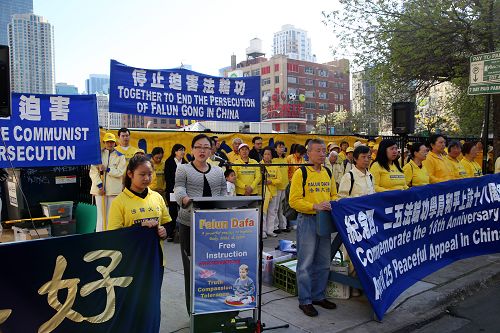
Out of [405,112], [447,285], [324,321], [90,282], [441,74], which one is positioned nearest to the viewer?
[90,282]

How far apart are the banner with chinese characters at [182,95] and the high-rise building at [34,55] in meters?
52.6

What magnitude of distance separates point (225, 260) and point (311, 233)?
1.37 m

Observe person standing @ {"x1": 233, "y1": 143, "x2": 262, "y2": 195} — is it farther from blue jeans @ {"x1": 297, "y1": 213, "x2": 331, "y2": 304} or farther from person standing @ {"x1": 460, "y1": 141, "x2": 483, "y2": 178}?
person standing @ {"x1": 460, "y1": 141, "x2": 483, "y2": 178}

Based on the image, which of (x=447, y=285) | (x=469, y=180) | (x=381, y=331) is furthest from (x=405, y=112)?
(x=381, y=331)

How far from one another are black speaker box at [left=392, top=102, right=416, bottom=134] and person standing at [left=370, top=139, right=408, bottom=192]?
300 centimetres

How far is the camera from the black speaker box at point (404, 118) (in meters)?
8.78

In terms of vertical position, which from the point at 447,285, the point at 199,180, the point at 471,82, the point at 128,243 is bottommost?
the point at 447,285

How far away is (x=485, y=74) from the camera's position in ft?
28.3

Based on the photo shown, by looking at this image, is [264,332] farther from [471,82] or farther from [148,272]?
[471,82]

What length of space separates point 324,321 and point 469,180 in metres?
3.68

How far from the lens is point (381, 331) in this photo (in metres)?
4.38

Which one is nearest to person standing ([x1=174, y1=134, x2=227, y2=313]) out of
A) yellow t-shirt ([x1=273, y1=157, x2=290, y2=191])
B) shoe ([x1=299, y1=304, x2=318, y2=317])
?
shoe ([x1=299, y1=304, x2=318, y2=317])

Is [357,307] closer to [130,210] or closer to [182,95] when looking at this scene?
[130,210]

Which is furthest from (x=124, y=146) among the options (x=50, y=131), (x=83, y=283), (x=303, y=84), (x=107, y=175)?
(x=303, y=84)
